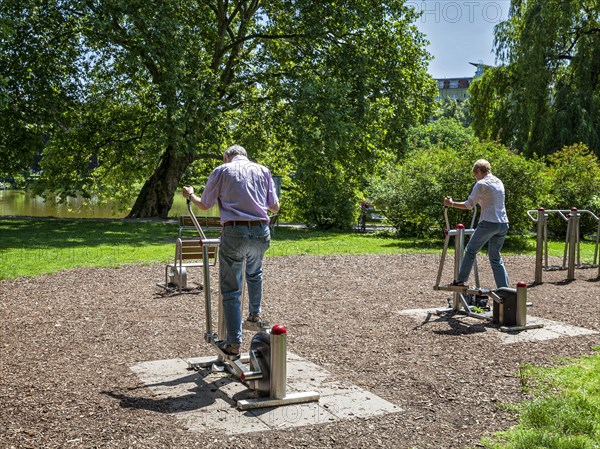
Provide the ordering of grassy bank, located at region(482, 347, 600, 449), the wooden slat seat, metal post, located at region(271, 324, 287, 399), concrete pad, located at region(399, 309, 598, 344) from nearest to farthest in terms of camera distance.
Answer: grassy bank, located at region(482, 347, 600, 449) < metal post, located at region(271, 324, 287, 399) < concrete pad, located at region(399, 309, 598, 344) < the wooden slat seat

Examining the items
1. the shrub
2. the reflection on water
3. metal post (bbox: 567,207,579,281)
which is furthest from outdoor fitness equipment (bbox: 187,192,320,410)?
the reflection on water

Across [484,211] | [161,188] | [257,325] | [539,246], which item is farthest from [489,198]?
[161,188]

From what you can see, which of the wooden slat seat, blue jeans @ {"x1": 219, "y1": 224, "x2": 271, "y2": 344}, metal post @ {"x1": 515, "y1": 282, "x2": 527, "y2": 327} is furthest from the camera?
the wooden slat seat

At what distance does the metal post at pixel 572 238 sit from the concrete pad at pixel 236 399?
8.03 metres

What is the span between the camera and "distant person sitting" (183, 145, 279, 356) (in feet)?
17.9

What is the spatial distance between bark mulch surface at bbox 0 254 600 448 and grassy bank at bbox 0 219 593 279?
1.83 m

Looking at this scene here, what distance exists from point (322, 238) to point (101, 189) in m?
9.84

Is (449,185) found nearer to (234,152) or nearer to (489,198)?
(489,198)

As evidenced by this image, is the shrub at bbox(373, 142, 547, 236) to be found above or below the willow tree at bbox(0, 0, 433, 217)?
below

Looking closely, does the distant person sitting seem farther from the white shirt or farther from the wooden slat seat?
the wooden slat seat

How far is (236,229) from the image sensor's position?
5.46 m

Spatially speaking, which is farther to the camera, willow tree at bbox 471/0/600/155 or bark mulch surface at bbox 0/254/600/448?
willow tree at bbox 471/0/600/155

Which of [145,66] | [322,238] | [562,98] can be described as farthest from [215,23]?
[562,98]

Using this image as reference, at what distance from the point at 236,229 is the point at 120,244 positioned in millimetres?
12226
